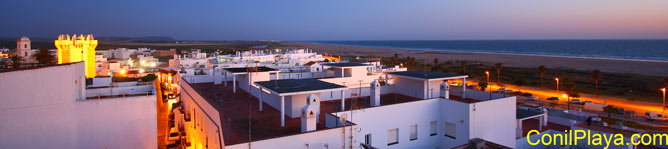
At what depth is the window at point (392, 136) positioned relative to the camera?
51.8 feet

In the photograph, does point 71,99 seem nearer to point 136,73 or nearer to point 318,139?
point 318,139

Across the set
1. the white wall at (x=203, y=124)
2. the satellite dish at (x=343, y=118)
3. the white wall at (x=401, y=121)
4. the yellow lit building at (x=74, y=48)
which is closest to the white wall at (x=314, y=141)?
the satellite dish at (x=343, y=118)

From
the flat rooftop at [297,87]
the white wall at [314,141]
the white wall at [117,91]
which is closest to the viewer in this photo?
the white wall at [314,141]

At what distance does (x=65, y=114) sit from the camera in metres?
13.8

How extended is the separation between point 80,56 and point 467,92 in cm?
2861

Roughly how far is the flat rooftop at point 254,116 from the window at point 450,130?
247 cm

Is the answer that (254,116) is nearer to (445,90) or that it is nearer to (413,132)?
(413,132)

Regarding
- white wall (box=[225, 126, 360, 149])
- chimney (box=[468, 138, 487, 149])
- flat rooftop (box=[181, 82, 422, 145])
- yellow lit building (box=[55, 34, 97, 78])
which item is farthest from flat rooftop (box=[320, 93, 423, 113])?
yellow lit building (box=[55, 34, 97, 78])

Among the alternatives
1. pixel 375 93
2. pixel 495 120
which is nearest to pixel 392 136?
pixel 375 93

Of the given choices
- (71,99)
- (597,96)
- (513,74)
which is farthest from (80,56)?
(513,74)

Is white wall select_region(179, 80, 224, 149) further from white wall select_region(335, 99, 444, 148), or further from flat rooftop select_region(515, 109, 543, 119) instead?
flat rooftop select_region(515, 109, 543, 119)

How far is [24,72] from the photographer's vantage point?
41.8 feet

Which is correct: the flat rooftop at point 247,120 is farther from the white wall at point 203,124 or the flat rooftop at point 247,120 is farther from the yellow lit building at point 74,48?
the yellow lit building at point 74,48

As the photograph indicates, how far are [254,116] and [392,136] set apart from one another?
17.0 feet
